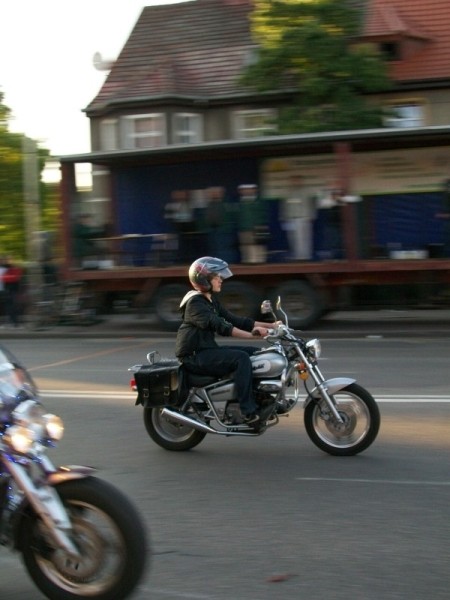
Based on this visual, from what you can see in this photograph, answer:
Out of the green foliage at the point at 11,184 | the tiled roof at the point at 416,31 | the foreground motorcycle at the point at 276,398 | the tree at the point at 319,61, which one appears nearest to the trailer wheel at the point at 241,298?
the tree at the point at 319,61

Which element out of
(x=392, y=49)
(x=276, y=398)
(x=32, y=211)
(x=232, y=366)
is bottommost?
(x=276, y=398)

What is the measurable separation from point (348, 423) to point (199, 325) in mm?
1314

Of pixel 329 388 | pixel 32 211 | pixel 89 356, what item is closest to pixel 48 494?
pixel 329 388

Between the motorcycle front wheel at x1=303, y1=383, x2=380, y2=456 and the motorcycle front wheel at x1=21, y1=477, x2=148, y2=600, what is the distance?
10.9ft

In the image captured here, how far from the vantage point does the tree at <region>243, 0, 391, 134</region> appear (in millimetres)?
24219

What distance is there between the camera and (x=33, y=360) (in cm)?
1423

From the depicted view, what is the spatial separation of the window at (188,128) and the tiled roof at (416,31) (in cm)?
582

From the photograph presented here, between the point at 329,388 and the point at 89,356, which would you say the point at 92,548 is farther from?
the point at 89,356

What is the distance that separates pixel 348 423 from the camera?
7.08 m

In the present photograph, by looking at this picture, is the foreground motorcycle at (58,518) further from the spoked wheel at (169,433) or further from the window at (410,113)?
the window at (410,113)

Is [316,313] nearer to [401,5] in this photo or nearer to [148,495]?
[148,495]

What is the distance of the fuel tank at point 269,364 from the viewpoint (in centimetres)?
702

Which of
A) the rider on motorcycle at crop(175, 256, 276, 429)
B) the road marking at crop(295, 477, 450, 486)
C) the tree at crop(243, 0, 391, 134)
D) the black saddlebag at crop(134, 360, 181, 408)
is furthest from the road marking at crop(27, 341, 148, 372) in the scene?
the tree at crop(243, 0, 391, 134)

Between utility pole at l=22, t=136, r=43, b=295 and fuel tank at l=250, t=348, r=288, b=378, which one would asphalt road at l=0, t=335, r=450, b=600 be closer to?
fuel tank at l=250, t=348, r=288, b=378
